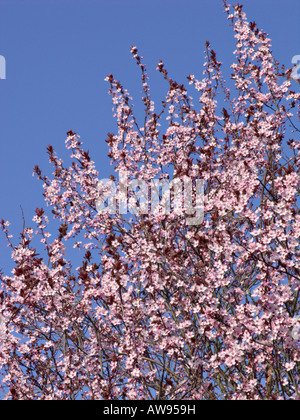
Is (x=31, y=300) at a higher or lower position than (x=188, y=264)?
lower

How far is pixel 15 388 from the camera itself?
839 centimetres

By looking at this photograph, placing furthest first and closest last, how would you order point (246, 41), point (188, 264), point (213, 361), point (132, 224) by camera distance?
point (246, 41)
point (132, 224)
point (188, 264)
point (213, 361)

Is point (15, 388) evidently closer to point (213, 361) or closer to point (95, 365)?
point (95, 365)

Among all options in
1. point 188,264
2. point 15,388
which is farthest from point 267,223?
point 15,388

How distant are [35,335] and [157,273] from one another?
101 inches

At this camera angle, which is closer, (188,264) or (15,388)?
(15,388)

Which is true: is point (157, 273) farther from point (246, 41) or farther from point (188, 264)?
point (246, 41)
